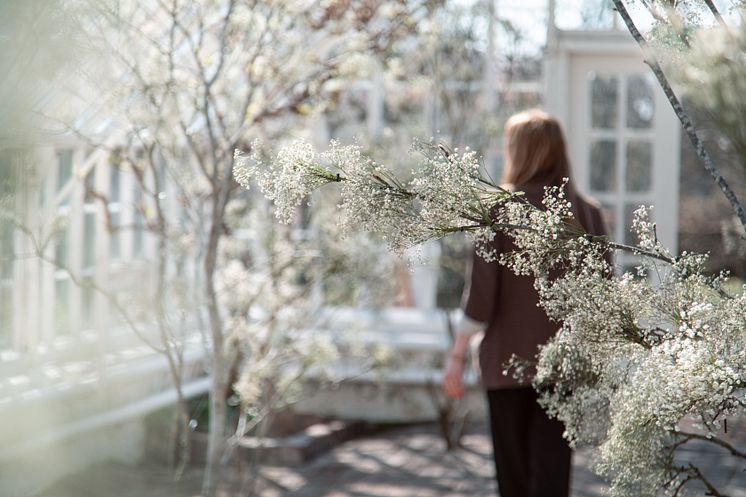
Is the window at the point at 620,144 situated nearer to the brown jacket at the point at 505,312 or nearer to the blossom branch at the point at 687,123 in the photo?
the brown jacket at the point at 505,312

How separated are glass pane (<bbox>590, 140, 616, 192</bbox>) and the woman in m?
3.24

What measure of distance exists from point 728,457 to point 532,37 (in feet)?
9.75

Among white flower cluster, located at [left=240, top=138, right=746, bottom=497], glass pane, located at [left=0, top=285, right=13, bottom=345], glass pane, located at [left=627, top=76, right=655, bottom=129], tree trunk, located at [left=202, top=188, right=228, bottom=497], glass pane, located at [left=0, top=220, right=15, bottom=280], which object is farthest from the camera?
glass pane, located at [left=627, top=76, right=655, bottom=129]

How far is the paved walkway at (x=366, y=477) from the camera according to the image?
4.87m

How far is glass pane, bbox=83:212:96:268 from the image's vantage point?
5438 mm

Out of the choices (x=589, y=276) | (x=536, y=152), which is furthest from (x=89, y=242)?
(x=589, y=276)

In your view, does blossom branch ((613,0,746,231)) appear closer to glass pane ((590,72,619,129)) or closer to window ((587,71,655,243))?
window ((587,71,655,243))

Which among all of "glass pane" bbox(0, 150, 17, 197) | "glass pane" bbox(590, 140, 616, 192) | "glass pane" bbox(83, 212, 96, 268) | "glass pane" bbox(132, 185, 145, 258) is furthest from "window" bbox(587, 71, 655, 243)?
"glass pane" bbox(0, 150, 17, 197)

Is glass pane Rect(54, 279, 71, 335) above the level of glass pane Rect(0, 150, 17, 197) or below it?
below

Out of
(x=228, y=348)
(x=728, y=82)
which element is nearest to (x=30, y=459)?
(x=228, y=348)

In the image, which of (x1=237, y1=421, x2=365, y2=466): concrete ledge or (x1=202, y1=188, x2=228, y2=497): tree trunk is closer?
(x1=202, y1=188, x2=228, y2=497): tree trunk

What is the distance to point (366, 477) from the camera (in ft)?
17.5

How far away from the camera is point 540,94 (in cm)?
703

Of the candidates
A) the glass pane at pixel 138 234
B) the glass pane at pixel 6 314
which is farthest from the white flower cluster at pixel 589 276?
the glass pane at pixel 138 234
